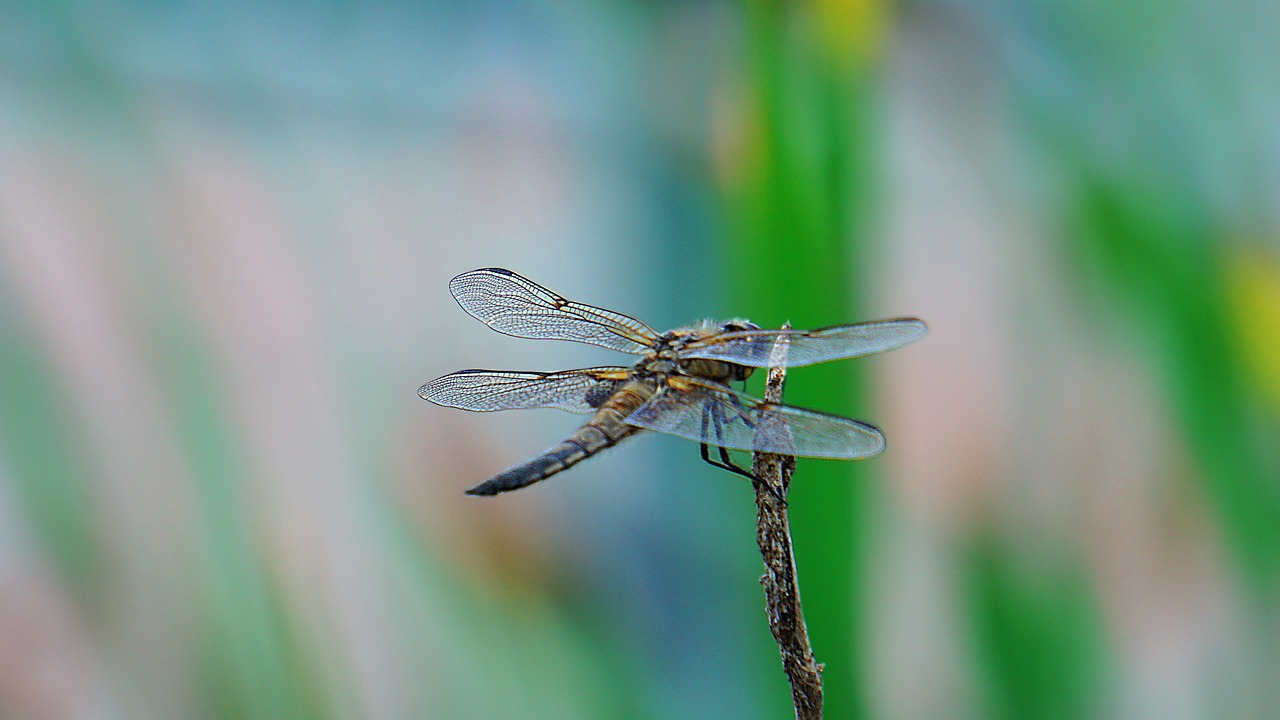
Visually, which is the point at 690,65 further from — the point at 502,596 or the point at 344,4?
the point at 502,596

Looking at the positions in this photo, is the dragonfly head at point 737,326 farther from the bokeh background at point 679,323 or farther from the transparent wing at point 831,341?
the bokeh background at point 679,323

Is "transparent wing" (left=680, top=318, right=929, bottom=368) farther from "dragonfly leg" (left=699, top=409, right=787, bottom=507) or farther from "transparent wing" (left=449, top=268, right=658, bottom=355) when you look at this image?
"transparent wing" (left=449, top=268, right=658, bottom=355)

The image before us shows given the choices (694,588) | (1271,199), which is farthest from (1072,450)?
(694,588)

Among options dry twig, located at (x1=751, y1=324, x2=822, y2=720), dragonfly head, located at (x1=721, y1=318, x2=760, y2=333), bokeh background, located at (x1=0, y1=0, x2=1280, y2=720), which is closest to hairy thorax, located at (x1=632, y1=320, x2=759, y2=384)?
dragonfly head, located at (x1=721, y1=318, x2=760, y2=333)

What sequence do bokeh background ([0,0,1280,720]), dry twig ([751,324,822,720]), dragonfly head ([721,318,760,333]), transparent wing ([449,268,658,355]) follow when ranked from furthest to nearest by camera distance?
bokeh background ([0,0,1280,720]) → transparent wing ([449,268,658,355]) → dragonfly head ([721,318,760,333]) → dry twig ([751,324,822,720])

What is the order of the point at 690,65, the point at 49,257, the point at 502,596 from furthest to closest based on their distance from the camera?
1. the point at 690,65
2. the point at 502,596
3. the point at 49,257

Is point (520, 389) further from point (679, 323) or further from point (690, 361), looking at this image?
point (679, 323)

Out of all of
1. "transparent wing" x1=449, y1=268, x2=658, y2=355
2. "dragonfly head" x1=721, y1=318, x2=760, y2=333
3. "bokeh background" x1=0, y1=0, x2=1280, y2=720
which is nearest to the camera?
"dragonfly head" x1=721, y1=318, x2=760, y2=333
